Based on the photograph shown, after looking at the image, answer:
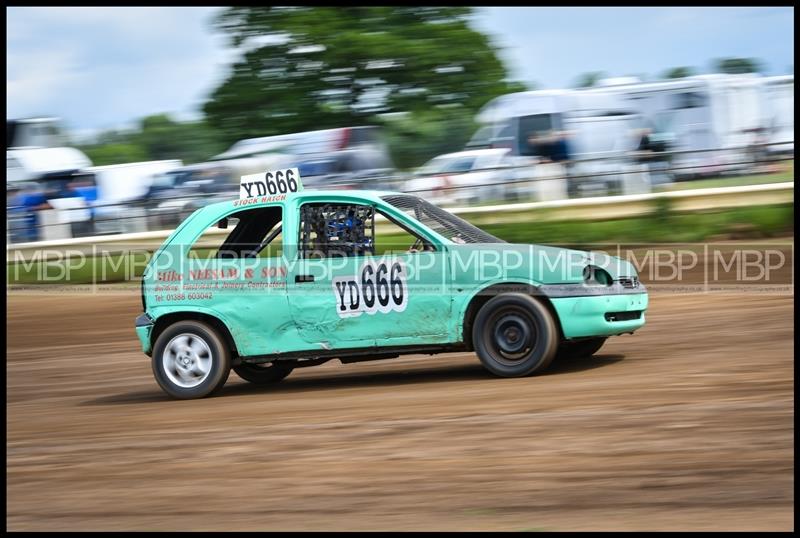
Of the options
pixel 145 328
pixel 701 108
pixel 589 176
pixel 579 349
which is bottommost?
pixel 579 349

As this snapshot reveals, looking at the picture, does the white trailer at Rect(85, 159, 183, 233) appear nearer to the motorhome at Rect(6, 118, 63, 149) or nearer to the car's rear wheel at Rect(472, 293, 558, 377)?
the motorhome at Rect(6, 118, 63, 149)

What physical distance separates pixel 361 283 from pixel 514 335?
4.24ft

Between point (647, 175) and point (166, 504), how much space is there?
14167 mm

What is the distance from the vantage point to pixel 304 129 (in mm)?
27531

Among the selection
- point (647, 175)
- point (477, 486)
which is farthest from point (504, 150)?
point (477, 486)

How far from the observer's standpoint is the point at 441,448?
21.4 ft

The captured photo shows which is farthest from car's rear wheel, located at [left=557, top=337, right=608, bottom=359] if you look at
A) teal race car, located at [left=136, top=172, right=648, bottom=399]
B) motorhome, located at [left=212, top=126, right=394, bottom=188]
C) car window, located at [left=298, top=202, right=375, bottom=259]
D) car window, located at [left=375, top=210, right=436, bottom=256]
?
motorhome, located at [left=212, top=126, right=394, bottom=188]

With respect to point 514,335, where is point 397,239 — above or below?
above

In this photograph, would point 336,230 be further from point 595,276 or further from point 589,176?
point 589,176

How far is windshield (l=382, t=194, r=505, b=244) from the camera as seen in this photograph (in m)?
8.87

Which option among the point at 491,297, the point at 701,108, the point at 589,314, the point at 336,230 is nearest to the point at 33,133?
the point at 701,108

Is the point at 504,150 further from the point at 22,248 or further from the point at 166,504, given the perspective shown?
the point at 166,504

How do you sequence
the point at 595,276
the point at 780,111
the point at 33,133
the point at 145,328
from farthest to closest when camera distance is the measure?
the point at 33,133 < the point at 780,111 < the point at 145,328 < the point at 595,276

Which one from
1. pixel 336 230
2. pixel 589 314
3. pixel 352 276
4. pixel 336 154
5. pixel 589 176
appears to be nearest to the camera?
pixel 589 314
